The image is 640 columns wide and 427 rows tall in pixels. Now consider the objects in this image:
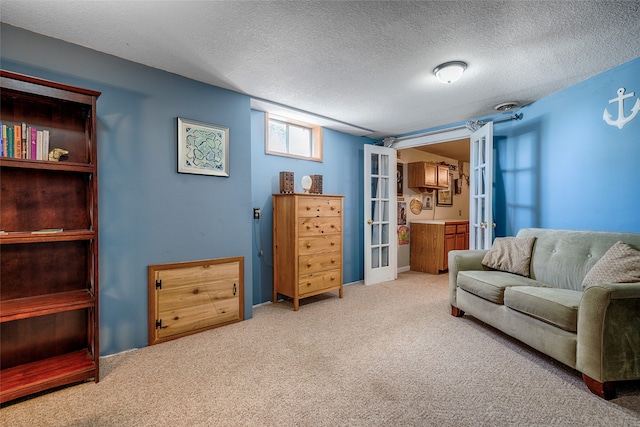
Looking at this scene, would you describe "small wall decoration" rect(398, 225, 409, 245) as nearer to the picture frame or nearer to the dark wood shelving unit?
the picture frame

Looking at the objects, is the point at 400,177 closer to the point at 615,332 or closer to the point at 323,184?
the point at 323,184

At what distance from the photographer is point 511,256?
283 centimetres

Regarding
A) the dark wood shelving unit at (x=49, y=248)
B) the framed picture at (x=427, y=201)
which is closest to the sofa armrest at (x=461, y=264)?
the framed picture at (x=427, y=201)

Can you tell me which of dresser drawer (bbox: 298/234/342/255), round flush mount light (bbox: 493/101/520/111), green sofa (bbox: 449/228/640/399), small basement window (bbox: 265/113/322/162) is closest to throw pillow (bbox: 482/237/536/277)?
green sofa (bbox: 449/228/640/399)

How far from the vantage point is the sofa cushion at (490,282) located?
8.00ft

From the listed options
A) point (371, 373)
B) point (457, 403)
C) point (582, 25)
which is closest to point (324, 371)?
point (371, 373)

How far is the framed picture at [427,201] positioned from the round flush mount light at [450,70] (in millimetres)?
3650

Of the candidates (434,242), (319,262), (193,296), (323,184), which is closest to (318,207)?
(319,262)

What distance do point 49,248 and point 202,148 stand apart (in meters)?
1.33

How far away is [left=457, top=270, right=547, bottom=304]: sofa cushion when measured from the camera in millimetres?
2438

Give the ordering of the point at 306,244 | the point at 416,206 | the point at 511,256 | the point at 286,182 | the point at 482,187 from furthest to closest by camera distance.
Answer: the point at 416,206 < the point at 482,187 < the point at 286,182 < the point at 306,244 < the point at 511,256

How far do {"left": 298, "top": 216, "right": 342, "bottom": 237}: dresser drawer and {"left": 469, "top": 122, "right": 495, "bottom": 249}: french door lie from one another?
1734 mm

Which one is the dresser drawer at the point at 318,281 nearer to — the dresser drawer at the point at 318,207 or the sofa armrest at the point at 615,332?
the dresser drawer at the point at 318,207

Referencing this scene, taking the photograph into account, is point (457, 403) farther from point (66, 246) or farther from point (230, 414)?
point (66, 246)
